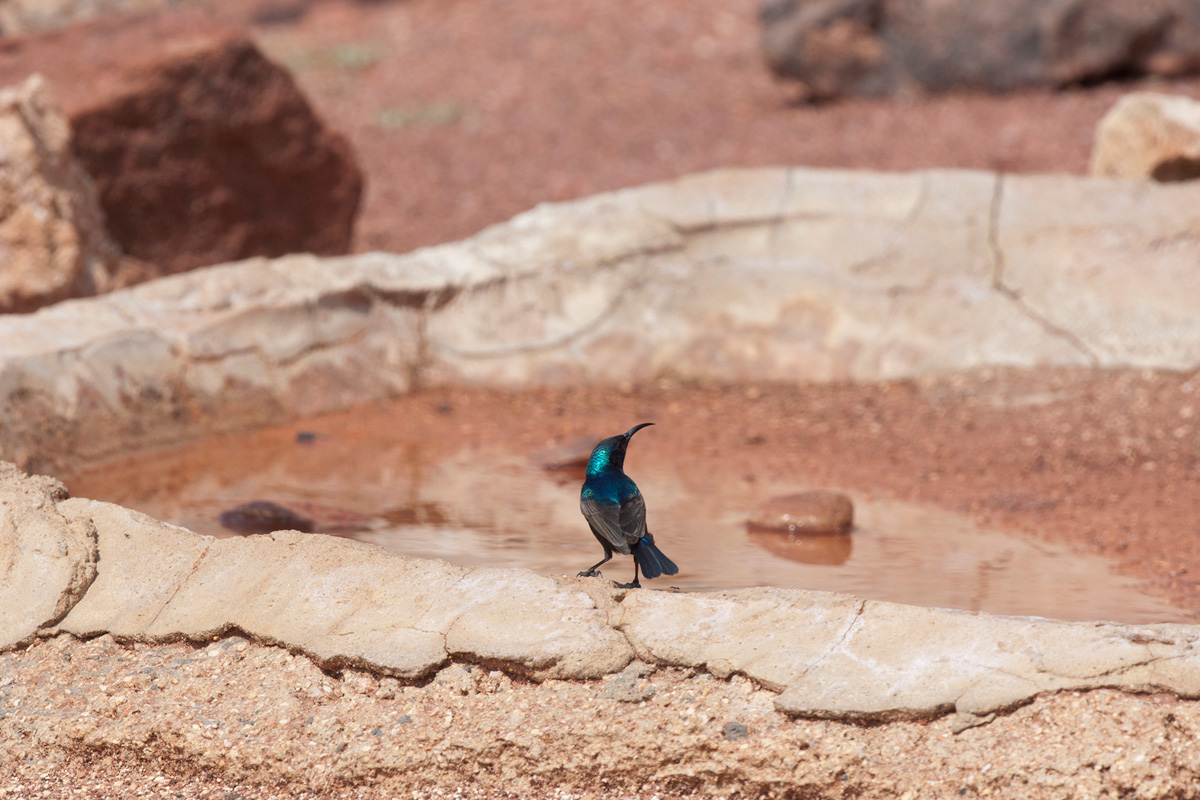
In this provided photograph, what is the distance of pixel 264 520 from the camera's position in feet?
12.8

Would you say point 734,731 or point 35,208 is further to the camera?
point 35,208

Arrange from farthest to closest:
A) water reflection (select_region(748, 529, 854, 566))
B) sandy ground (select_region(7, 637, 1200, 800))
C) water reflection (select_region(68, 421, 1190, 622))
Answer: water reflection (select_region(748, 529, 854, 566))
water reflection (select_region(68, 421, 1190, 622))
sandy ground (select_region(7, 637, 1200, 800))

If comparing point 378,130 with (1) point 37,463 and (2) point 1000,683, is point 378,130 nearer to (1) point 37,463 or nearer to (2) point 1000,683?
(1) point 37,463

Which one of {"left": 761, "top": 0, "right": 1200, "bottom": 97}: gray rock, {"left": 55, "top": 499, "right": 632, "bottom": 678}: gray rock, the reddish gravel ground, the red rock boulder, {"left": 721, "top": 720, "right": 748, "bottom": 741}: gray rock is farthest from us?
{"left": 761, "top": 0, "right": 1200, "bottom": 97}: gray rock

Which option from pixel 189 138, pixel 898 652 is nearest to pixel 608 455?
pixel 898 652

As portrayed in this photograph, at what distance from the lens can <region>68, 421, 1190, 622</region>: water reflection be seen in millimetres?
3551

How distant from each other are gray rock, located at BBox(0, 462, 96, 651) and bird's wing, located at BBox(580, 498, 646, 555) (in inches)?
47.9

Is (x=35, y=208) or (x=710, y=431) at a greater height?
(x=35, y=208)

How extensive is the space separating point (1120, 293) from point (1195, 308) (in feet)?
1.04

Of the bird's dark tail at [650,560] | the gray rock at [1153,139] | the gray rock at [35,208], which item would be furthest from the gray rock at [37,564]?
the gray rock at [1153,139]

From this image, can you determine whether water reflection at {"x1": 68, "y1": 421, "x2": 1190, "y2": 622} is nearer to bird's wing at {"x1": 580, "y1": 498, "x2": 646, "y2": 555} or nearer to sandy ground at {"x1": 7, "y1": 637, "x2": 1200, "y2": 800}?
bird's wing at {"x1": 580, "y1": 498, "x2": 646, "y2": 555}

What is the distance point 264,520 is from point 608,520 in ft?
4.80

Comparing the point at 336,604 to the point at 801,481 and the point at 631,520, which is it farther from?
the point at 801,481

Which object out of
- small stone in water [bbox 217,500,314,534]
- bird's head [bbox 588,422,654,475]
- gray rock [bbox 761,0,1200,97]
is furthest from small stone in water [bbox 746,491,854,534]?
gray rock [bbox 761,0,1200,97]
